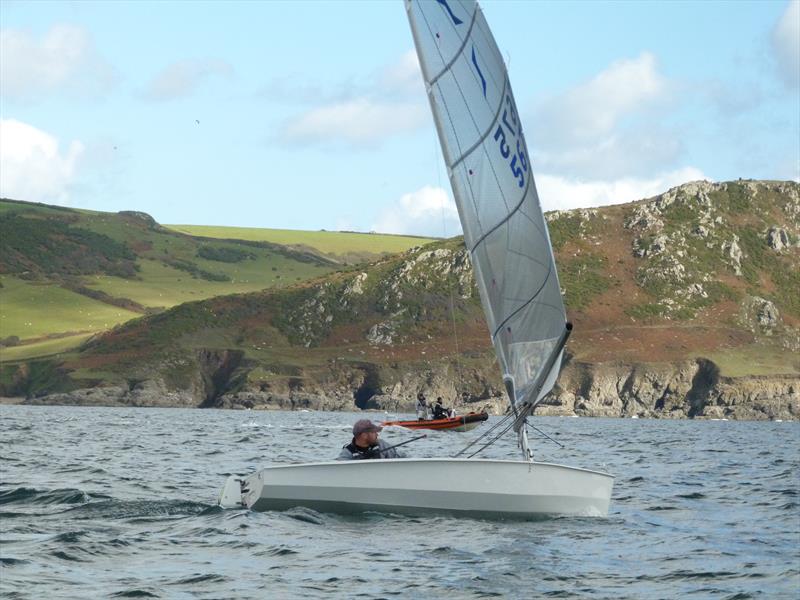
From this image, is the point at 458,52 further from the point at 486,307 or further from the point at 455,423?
the point at 455,423

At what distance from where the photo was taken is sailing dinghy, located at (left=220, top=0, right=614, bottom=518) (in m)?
20.4

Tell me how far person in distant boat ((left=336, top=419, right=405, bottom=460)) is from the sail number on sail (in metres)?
4.87

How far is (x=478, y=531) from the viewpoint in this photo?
65.7 feet

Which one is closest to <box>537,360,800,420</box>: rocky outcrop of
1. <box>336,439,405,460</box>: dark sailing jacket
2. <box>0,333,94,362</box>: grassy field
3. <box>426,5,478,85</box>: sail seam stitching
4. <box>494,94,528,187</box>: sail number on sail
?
<box>0,333,94,362</box>: grassy field

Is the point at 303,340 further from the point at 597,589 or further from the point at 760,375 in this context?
the point at 597,589

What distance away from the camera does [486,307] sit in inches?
885

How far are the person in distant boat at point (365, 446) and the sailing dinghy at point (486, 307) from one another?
2.31 feet

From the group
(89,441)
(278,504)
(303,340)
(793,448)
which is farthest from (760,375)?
(278,504)

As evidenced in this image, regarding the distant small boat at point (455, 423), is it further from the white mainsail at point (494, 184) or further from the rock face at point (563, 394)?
the rock face at point (563, 394)

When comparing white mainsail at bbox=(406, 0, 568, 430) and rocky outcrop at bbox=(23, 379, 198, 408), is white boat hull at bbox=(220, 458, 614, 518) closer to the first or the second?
white mainsail at bbox=(406, 0, 568, 430)

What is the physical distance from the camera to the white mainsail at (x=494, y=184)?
69.7 feet

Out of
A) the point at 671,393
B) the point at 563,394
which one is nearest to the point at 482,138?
the point at 563,394

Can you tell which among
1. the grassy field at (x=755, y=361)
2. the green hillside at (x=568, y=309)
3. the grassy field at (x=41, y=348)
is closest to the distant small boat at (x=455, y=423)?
the green hillside at (x=568, y=309)

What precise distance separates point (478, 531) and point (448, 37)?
8.45 m
